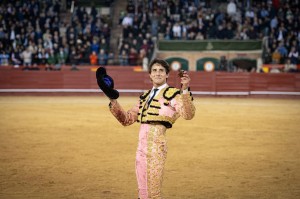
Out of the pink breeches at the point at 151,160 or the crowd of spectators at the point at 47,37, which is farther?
the crowd of spectators at the point at 47,37

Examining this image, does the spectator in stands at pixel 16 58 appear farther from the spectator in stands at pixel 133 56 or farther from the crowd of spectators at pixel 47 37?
the spectator in stands at pixel 133 56

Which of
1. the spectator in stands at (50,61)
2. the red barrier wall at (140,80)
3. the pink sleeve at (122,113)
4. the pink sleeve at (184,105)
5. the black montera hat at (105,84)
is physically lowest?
the red barrier wall at (140,80)

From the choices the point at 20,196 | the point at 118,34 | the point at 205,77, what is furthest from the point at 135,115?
the point at 118,34

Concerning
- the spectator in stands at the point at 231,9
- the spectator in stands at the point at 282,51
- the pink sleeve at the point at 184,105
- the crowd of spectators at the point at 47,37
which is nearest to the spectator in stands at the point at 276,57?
the spectator in stands at the point at 282,51

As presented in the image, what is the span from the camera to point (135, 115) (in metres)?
3.66

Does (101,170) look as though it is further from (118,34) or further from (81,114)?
(118,34)

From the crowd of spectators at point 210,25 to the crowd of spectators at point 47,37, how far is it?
3.64 ft

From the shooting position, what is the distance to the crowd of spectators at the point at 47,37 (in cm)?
1817

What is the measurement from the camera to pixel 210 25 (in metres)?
19.4

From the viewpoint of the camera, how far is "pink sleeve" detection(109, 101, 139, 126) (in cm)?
350

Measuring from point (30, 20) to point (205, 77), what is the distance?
742cm

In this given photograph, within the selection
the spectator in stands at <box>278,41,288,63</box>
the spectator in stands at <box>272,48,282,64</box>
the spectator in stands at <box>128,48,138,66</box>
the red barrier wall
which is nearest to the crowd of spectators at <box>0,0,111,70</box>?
the red barrier wall

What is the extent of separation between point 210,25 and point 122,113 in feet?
53.8

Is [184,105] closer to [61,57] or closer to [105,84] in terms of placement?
[105,84]
